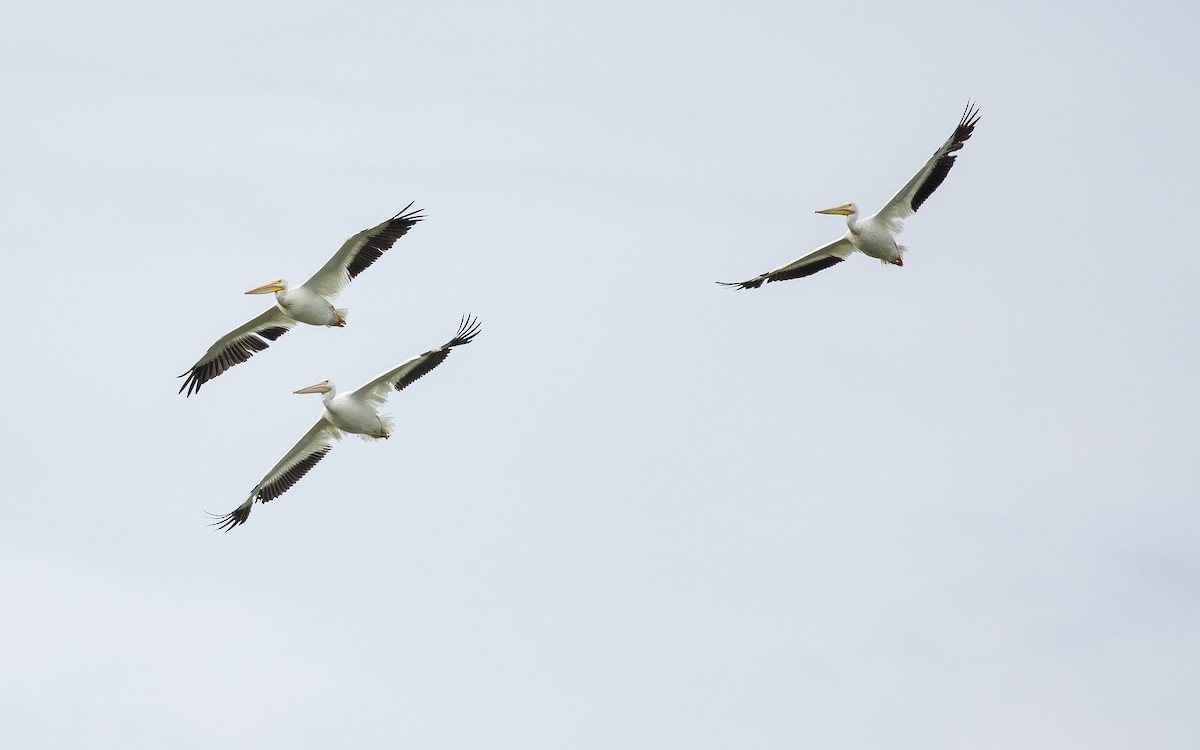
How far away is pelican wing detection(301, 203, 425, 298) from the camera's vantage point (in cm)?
2534

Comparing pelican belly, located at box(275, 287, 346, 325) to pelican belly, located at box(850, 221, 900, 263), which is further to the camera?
pelican belly, located at box(850, 221, 900, 263)

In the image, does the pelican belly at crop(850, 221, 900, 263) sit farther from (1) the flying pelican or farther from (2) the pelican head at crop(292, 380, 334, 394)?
(2) the pelican head at crop(292, 380, 334, 394)

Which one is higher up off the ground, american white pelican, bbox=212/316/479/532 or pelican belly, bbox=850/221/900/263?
pelican belly, bbox=850/221/900/263

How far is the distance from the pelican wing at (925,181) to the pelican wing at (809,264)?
0.93 m

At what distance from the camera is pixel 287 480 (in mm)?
27172

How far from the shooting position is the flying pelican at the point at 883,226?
2527cm

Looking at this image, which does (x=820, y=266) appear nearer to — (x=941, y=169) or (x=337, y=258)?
(x=941, y=169)

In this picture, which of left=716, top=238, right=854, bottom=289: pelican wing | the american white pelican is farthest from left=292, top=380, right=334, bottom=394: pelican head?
left=716, top=238, right=854, bottom=289: pelican wing

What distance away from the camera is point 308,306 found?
2605 cm

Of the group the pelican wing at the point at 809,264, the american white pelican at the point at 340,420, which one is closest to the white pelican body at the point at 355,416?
the american white pelican at the point at 340,420

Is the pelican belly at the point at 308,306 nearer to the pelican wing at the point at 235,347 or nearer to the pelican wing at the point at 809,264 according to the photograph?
the pelican wing at the point at 235,347

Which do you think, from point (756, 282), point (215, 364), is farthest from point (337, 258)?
point (756, 282)

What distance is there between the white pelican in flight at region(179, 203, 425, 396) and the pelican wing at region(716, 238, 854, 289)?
4850 mm

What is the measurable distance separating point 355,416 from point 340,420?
0.27 m
